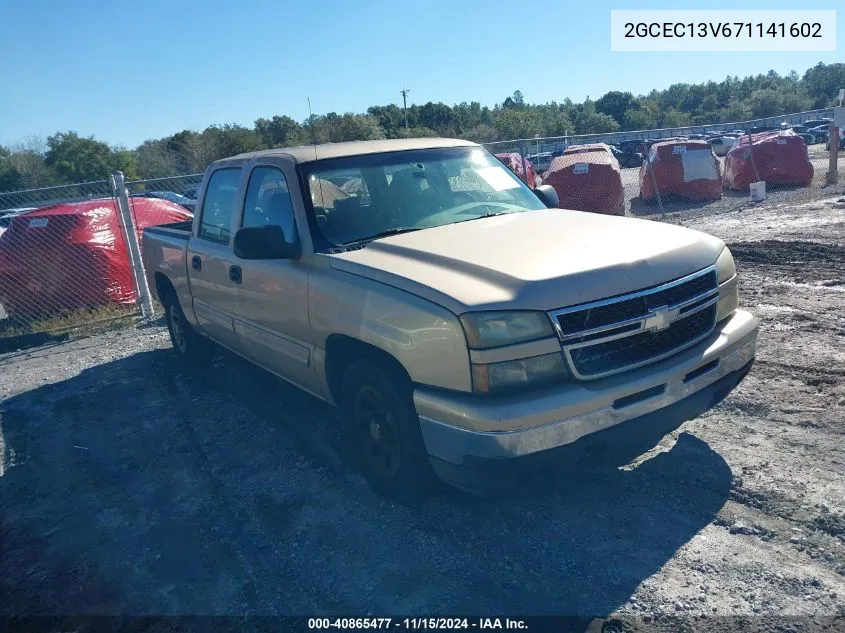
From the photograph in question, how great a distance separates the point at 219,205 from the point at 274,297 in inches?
58.1

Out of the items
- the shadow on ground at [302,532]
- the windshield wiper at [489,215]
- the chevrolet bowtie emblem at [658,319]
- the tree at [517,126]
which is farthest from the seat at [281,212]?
the tree at [517,126]

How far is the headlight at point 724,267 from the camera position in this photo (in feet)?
12.6

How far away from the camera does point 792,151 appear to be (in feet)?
58.9

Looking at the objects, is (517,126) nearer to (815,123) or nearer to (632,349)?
(815,123)

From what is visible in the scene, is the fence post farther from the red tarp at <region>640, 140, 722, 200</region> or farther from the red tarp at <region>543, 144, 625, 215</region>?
the red tarp at <region>640, 140, 722, 200</region>

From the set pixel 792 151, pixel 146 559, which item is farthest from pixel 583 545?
pixel 792 151

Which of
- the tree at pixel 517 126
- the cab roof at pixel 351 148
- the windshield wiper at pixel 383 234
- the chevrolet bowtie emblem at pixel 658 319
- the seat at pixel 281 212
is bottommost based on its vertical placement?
the chevrolet bowtie emblem at pixel 658 319

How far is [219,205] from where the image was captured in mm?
5699

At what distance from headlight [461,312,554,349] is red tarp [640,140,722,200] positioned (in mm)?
15099

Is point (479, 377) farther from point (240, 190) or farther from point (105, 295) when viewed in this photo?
point (105, 295)

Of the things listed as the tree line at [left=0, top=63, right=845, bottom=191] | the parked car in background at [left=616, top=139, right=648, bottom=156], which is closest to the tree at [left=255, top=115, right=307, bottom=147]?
the tree line at [left=0, top=63, right=845, bottom=191]

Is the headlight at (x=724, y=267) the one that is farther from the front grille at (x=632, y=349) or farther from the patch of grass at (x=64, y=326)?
the patch of grass at (x=64, y=326)

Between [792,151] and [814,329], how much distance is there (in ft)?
45.8

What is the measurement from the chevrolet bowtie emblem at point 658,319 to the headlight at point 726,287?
0.58 metres
